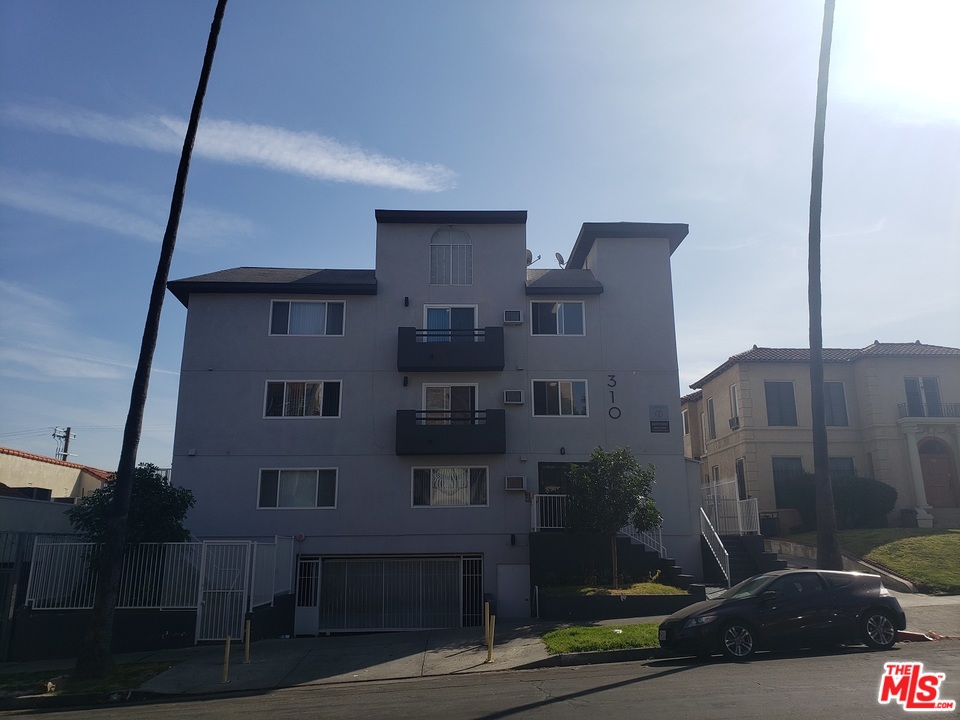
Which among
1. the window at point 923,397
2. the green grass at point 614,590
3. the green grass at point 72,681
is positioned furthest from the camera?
the window at point 923,397

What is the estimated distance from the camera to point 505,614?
21.7m

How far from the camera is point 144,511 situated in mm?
18234

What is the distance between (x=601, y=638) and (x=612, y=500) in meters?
5.53

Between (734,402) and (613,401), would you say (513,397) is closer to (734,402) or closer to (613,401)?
(613,401)

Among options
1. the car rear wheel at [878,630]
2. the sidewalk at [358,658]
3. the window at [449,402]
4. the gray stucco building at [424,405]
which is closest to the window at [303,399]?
the gray stucco building at [424,405]

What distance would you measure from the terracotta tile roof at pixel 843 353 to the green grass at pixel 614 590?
1468cm

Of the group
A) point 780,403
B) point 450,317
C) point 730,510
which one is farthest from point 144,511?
point 780,403

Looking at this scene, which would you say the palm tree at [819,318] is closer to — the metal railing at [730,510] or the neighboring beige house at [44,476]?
the metal railing at [730,510]

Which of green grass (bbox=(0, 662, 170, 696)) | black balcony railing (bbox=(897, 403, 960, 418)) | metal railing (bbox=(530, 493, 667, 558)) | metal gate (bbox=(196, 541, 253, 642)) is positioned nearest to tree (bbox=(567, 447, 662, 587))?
metal railing (bbox=(530, 493, 667, 558))

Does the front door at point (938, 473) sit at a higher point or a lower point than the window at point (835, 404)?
lower

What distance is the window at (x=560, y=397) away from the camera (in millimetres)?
23844

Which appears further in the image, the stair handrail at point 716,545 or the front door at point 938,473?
the front door at point 938,473

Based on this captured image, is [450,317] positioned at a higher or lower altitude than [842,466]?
higher

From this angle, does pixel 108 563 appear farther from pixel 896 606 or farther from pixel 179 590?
pixel 896 606
